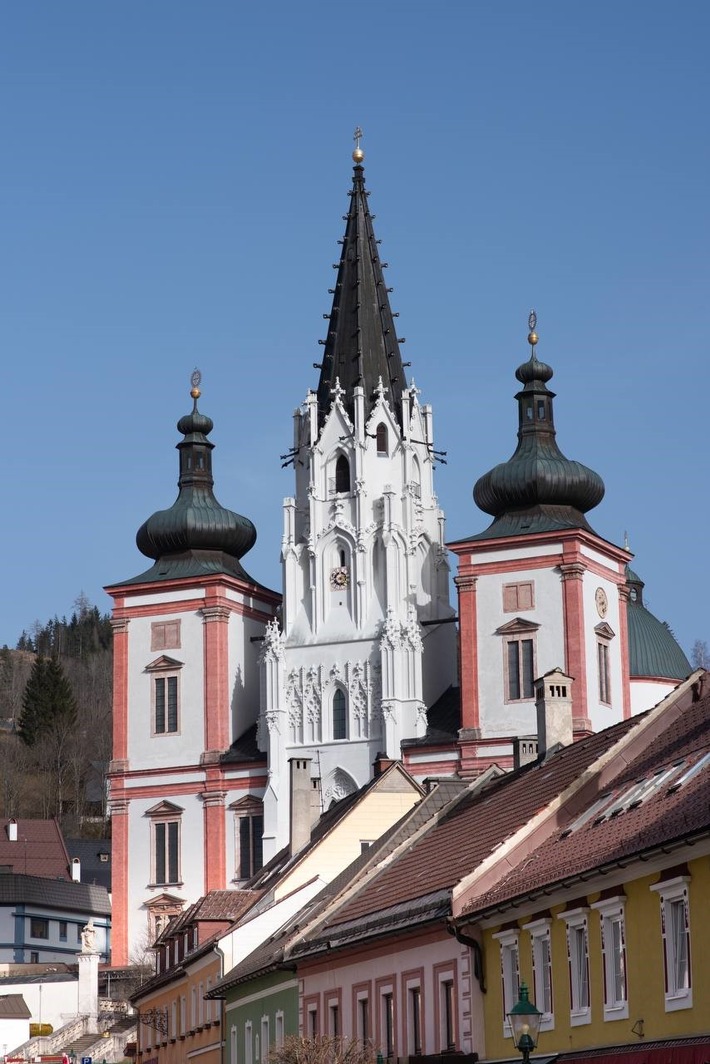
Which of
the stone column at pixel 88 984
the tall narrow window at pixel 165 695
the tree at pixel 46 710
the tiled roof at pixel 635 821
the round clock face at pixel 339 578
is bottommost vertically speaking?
the tiled roof at pixel 635 821

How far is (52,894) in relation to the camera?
104750 millimetres

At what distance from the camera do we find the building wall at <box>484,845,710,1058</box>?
22500 mm

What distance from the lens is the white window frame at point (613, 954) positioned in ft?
80.9

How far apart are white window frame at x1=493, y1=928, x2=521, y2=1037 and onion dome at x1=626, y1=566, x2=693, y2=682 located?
67.0 m

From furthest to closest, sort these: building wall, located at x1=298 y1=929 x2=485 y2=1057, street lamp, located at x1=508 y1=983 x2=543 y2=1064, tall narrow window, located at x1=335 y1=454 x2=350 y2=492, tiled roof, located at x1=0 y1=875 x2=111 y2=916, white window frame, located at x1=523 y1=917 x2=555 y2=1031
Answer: tiled roof, located at x1=0 y1=875 x2=111 y2=916, tall narrow window, located at x1=335 y1=454 x2=350 y2=492, building wall, located at x1=298 y1=929 x2=485 y2=1057, white window frame, located at x1=523 y1=917 x2=555 y2=1031, street lamp, located at x1=508 y1=983 x2=543 y2=1064

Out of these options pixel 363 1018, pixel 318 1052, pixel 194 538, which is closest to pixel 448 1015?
pixel 318 1052

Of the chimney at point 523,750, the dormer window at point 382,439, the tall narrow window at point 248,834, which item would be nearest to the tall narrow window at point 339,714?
the tall narrow window at point 248,834

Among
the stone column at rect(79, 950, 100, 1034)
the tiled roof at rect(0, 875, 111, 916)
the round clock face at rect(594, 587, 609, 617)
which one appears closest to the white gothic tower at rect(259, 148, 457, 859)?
the round clock face at rect(594, 587, 609, 617)

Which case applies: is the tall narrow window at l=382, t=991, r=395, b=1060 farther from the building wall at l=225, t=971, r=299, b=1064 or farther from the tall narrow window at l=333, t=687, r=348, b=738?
the tall narrow window at l=333, t=687, r=348, b=738

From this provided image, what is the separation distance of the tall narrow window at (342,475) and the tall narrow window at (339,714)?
27.2ft

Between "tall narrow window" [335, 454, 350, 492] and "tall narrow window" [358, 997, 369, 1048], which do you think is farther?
"tall narrow window" [335, 454, 350, 492]

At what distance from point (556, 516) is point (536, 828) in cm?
5296

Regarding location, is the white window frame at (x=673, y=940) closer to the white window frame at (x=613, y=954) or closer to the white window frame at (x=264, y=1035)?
the white window frame at (x=613, y=954)

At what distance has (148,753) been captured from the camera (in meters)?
86.2
